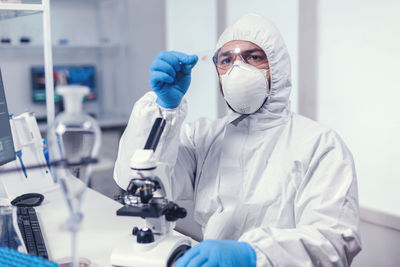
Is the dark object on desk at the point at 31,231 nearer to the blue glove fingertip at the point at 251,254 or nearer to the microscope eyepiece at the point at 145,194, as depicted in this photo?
the microscope eyepiece at the point at 145,194

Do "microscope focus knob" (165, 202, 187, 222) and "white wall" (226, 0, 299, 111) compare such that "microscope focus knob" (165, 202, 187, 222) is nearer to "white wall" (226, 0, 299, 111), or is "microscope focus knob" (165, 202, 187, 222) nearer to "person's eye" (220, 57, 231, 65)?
"person's eye" (220, 57, 231, 65)

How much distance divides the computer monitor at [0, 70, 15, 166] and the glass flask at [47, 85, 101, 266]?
34.9 inches

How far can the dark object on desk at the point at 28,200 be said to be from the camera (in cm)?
151

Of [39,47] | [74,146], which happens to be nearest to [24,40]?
[39,47]

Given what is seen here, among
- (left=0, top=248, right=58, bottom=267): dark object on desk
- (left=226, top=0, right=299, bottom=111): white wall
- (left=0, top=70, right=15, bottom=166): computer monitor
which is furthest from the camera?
(left=226, top=0, right=299, bottom=111): white wall

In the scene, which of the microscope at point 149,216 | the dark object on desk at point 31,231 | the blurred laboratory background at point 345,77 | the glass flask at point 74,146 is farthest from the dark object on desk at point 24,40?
the glass flask at point 74,146

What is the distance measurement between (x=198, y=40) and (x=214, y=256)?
2.27m

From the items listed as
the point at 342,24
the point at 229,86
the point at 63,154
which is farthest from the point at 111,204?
the point at 342,24

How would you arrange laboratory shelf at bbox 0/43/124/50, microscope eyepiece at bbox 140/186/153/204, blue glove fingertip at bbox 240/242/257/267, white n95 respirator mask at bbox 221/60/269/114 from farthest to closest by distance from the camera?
laboratory shelf at bbox 0/43/124/50 → white n95 respirator mask at bbox 221/60/269/114 → blue glove fingertip at bbox 240/242/257/267 → microscope eyepiece at bbox 140/186/153/204

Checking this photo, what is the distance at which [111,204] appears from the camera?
163 cm

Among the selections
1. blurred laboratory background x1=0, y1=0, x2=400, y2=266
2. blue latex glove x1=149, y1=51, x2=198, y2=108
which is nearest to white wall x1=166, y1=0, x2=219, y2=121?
blurred laboratory background x1=0, y1=0, x2=400, y2=266

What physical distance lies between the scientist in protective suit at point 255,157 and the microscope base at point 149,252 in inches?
9.6

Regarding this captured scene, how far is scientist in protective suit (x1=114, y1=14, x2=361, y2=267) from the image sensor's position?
1.11 m

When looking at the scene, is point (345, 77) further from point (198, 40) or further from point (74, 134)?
point (74, 134)
